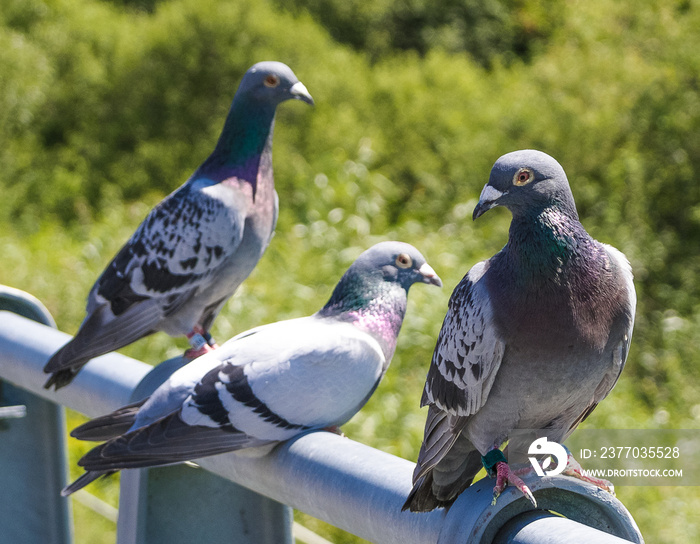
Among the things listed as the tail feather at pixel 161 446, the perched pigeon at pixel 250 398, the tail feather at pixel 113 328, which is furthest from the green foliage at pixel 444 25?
the tail feather at pixel 161 446

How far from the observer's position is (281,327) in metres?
2.12

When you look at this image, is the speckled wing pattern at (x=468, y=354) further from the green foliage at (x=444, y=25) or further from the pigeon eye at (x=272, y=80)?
the green foliage at (x=444, y=25)

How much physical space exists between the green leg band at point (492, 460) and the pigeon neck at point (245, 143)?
1.72 meters

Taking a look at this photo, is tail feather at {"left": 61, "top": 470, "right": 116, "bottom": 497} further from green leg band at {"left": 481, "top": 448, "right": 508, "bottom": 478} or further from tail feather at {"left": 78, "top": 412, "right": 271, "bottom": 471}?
green leg band at {"left": 481, "top": 448, "right": 508, "bottom": 478}

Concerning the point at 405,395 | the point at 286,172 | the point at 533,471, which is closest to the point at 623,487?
the point at 405,395

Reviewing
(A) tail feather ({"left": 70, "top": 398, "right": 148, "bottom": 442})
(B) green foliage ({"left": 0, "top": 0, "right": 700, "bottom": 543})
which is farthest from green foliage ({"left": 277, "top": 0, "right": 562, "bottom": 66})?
(A) tail feather ({"left": 70, "top": 398, "right": 148, "bottom": 442})

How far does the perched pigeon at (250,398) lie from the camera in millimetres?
1852

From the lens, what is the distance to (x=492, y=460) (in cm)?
156

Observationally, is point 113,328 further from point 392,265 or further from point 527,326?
point 527,326

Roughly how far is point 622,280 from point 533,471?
16.8 inches

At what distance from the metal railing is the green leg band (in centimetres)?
8

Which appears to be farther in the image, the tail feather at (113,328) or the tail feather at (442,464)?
the tail feather at (113,328)

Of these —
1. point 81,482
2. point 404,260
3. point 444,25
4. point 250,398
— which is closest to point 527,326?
point 250,398

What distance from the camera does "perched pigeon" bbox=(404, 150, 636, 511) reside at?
1558mm
